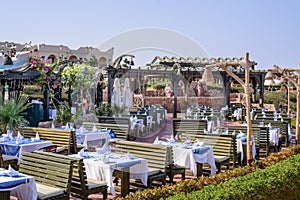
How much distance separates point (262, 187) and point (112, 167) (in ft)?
7.02

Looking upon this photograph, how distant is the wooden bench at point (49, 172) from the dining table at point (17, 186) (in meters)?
0.14

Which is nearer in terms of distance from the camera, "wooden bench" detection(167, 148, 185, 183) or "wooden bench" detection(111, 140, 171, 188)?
"wooden bench" detection(111, 140, 171, 188)

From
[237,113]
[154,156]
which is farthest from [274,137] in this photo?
[237,113]

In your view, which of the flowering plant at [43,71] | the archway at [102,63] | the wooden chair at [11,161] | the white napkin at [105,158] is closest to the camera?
the white napkin at [105,158]

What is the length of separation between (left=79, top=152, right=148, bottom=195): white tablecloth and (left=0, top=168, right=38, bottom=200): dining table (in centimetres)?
122

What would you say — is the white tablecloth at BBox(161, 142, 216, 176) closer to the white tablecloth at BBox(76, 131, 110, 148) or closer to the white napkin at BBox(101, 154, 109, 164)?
the white napkin at BBox(101, 154, 109, 164)

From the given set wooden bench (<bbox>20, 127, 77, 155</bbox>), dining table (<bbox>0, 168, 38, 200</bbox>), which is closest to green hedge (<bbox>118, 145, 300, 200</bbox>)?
dining table (<bbox>0, 168, 38, 200</bbox>)

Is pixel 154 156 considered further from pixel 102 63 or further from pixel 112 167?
pixel 102 63

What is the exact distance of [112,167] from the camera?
19.1 ft

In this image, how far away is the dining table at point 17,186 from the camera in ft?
15.3

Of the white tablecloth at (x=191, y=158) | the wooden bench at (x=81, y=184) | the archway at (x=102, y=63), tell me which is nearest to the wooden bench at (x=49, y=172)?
the wooden bench at (x=81, y=184)

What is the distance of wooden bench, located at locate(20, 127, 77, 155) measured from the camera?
8844mm

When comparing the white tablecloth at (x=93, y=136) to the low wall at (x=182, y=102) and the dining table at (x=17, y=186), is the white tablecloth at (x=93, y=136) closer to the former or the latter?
the dining table at (x=17, y=186)

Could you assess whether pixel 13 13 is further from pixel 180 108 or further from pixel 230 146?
pixel 180 108
